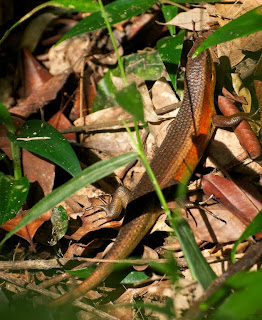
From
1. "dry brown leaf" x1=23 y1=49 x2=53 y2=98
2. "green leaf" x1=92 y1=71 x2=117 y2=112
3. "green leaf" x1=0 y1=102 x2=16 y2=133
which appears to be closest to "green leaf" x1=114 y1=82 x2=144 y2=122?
"green leaf" x1=0 y1=102 x2=16 y2=133

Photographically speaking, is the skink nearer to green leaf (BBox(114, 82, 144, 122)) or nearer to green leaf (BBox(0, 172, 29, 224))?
green leaf (BBox(0, 172, 29, 224))

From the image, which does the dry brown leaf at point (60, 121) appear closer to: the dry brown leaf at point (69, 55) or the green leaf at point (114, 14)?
the dry brown leaf at point (69, 55)

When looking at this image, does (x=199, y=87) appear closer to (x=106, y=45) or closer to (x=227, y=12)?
(x=227, y=12)

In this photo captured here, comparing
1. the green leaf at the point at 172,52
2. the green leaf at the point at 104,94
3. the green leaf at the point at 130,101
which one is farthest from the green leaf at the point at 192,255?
the green leaf at the point at 104,94

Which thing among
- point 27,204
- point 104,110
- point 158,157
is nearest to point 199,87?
point 158,157

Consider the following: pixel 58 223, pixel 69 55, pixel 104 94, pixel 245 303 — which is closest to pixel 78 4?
pixel 104 94
